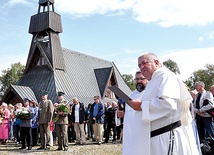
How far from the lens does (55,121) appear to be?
442 inches

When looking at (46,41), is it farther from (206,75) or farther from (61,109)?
(206,75)

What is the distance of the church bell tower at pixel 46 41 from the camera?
28078 millimetres

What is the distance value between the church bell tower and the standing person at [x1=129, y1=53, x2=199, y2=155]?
25.0 meters

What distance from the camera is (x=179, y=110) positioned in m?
3.33

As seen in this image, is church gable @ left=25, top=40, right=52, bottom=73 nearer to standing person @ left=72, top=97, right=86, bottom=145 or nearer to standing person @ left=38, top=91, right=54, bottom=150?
standing person @ left=72, top=97, right=86, bottom=145

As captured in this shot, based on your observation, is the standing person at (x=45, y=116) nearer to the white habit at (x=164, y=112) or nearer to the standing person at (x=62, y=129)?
the standing person at (x=62, y=129)

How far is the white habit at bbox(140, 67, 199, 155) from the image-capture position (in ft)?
10.1

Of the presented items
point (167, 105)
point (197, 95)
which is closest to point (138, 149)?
point (167, 105)

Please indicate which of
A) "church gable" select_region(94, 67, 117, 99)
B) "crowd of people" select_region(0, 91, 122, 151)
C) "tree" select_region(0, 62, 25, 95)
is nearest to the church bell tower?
"church gable" select_region(94, 67, 117, 99)

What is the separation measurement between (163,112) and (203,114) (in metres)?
6.55

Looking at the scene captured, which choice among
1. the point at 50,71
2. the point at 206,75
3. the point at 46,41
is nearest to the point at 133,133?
the point at 50,71

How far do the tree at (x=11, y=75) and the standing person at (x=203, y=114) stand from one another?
196 feet

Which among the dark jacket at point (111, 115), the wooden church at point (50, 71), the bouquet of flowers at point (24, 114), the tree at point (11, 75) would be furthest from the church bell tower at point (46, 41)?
the tree at point (11, 75)

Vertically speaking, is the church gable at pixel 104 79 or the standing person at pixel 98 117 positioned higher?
the church gable at pixel 104 79
